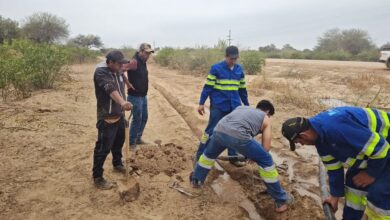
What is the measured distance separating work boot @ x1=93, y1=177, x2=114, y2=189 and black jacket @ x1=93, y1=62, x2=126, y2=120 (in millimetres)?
839

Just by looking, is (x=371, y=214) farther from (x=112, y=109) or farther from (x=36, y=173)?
(x=36, y=173)

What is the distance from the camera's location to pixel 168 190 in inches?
181

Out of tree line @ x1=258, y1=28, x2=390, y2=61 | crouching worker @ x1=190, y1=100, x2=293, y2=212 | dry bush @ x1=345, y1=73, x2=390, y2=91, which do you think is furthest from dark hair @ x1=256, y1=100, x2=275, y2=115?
tree line @ x1=258, y1=28, x2=390, y2=61

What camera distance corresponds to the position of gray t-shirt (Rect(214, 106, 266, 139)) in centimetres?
388

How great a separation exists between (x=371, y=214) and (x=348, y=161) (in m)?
0.54

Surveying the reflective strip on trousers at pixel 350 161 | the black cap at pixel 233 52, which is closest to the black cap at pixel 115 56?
the black cap at pixel 233 52

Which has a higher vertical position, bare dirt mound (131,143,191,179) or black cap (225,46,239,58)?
black cap (225,46,239,58)

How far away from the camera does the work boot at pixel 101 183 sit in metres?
4.45

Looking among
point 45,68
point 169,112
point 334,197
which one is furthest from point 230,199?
point 45,68

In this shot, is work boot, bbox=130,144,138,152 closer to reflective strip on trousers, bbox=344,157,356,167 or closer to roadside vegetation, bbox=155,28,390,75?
reflective strip on trousers, bbox=344,157,356,167

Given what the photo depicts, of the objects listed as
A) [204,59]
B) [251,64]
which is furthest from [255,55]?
[204,59]

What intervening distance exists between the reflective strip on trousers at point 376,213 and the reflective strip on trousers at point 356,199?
193 millimetres

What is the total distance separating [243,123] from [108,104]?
1.68 meters

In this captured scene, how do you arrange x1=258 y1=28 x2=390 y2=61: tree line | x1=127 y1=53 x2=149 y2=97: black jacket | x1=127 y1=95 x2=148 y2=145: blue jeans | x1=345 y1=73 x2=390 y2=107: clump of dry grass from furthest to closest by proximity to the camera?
x1=258 y1=28 x2=390 y2=61: tree line < x1=345 y1=73 x2=390 y2=107: clump of dry grass < x1=127 y1=95 x2=148 y2=145: blue jeans < x1=127 y1=53 x2=149 y2=97: black jacket
